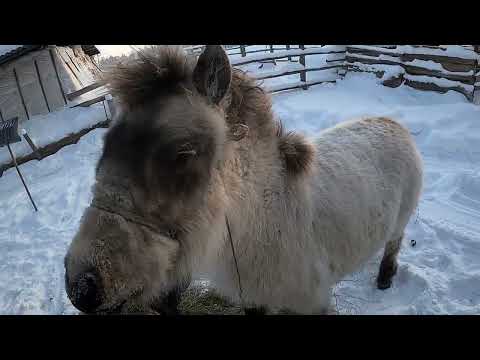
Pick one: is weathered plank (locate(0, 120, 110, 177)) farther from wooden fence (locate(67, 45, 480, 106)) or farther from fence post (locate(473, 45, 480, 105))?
fence post (locate(473, 45, 480, 105))

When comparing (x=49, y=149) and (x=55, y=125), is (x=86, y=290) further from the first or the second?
(x=55, y=125)

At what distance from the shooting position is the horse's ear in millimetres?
1690

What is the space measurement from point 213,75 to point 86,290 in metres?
1.24

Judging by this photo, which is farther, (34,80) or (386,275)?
(34,80)

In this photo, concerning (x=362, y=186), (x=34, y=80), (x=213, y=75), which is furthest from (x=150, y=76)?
(x=34, y=80)

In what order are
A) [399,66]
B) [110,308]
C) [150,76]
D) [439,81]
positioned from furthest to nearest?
1. [399,66]
2. [439,81]
3. [150,76]
4. [110,308]

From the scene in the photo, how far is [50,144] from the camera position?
980 cm

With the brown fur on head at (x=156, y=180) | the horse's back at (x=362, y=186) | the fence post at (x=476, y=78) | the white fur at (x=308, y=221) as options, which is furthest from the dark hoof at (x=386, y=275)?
the fence post at (x=476, y=78)

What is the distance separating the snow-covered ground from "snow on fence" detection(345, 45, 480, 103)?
1.00ft

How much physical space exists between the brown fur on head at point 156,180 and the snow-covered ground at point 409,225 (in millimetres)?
2649

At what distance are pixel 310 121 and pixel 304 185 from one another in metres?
7.10

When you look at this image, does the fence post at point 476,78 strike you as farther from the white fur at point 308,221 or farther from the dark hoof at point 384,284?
the white fur at point 308,221

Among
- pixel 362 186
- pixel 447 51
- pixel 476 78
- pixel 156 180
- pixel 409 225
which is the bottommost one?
pixel 409 225

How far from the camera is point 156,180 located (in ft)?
5.04
